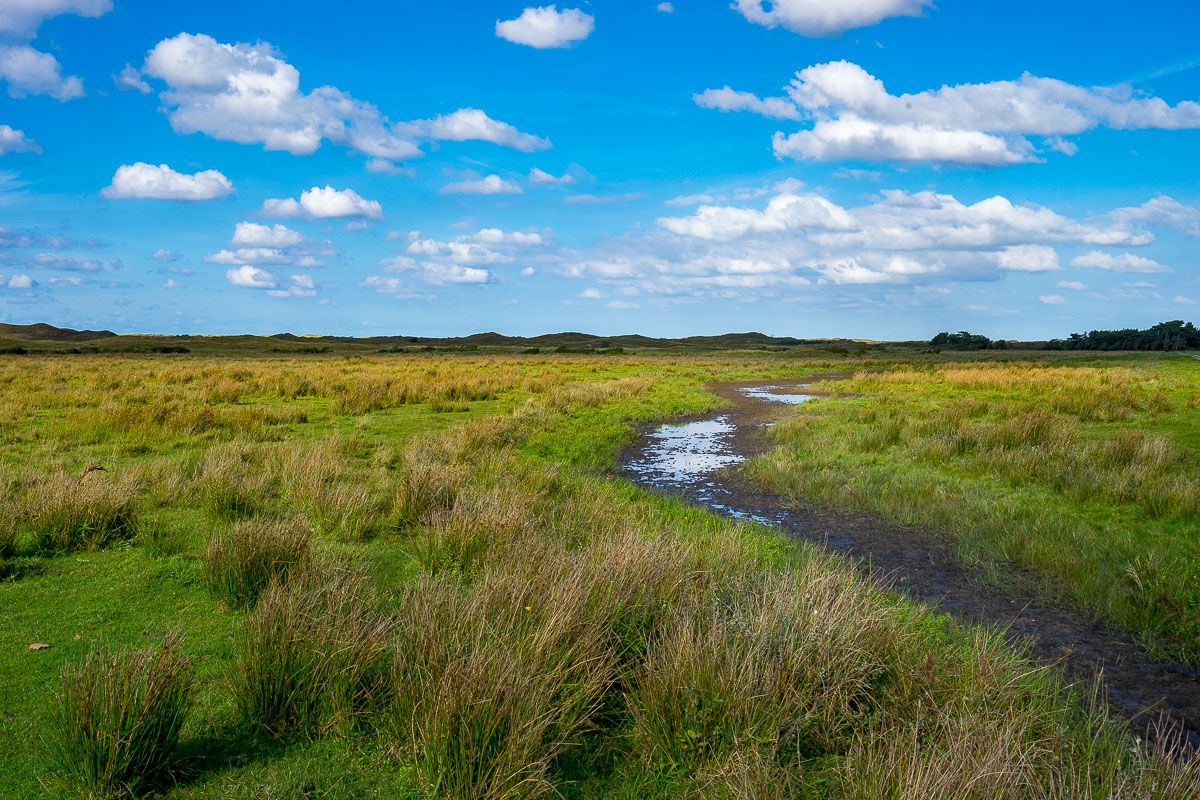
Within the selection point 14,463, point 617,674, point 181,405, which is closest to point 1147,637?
point 617,674

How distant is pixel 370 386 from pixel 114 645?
19327 millimetres

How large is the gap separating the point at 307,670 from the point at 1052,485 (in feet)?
36.4

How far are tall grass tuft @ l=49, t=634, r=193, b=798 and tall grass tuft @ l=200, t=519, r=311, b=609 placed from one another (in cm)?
198

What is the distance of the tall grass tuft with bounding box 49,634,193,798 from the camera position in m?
3.35

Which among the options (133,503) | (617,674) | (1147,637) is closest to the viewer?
(617,674)

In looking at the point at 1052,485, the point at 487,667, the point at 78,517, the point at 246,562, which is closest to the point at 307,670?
the point at 487,667

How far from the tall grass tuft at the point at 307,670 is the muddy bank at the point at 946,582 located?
3455 mm

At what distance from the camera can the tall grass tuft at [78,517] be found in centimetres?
711

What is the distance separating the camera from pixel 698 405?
2578 centimetres

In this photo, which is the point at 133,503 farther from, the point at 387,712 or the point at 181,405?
the point at 181,405

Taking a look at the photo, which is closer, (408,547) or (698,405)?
(408,547)

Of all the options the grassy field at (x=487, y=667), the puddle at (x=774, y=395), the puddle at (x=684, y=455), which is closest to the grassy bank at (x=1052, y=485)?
the grassy field at (x=487, y=667)

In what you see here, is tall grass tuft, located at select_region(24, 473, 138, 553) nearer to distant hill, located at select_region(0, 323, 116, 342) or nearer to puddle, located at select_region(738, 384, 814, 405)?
puddle, located at select_region(738, 384, 814, 405)

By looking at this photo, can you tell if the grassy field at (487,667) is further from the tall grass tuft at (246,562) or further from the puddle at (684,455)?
the puddle at (684,455)
